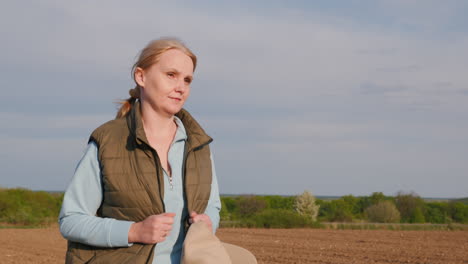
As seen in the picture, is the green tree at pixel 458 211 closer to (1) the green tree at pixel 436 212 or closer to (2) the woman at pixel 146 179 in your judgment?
(1) the green tree at pixel 436 212

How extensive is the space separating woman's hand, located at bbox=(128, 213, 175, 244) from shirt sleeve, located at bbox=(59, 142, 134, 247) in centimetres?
3

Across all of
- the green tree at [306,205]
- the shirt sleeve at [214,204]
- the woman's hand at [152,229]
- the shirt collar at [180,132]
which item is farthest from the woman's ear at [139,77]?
the green tree at [306,205]

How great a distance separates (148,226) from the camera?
2.20 metres

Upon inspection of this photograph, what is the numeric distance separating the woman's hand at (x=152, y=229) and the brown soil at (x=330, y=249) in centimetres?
1187

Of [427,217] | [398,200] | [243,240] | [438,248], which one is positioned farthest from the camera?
[427,217]

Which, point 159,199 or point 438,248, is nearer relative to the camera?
point 159,199

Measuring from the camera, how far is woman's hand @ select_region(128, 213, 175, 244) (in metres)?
2.19

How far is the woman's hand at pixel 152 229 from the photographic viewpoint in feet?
7.17

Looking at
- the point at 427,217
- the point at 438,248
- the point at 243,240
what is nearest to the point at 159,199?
the point at 438,248

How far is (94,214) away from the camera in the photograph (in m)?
2.38

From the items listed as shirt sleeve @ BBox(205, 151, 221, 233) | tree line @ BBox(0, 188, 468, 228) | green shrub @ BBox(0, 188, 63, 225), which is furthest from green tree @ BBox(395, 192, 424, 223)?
shirt sleeve @ BBox(205, 151, 221, 233)

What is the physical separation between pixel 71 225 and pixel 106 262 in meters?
0.19

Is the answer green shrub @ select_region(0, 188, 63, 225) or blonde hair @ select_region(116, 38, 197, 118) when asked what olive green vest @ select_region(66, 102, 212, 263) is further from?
green shrub @ select_region(0, 188, 63, 225)

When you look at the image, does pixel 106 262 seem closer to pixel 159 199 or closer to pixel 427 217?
pixel 159 199
